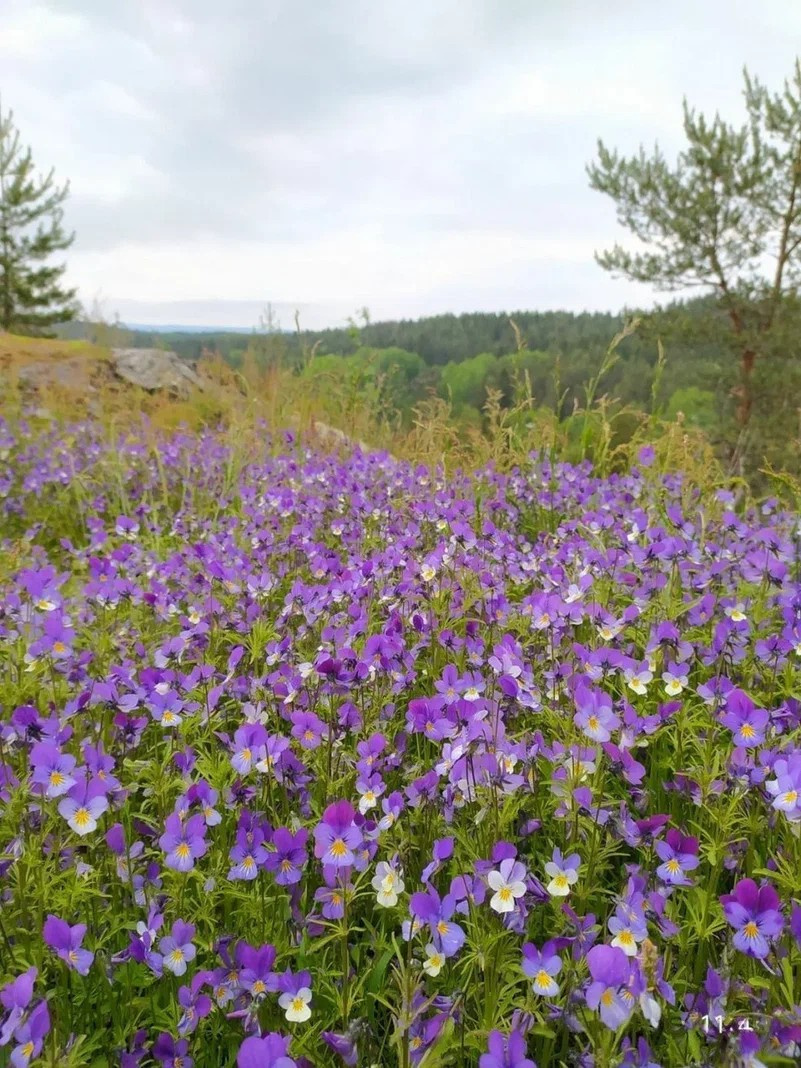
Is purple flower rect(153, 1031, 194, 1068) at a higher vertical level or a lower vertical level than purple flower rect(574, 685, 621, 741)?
lower

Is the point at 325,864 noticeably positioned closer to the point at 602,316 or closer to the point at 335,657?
the point at 335,657

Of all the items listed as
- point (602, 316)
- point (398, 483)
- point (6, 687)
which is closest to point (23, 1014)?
point (6, 687)

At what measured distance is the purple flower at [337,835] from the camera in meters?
1.46

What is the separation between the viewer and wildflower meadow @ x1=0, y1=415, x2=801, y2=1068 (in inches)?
54.5

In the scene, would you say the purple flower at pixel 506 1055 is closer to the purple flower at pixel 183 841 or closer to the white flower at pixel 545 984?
the white flower at pixel 545 984

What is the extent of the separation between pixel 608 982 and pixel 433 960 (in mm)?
398

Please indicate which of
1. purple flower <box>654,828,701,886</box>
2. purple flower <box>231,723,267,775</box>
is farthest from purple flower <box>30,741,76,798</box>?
purple flower <box>654,828,701,886</box>

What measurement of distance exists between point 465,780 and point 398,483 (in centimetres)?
332

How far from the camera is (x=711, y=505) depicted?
3828 millimetres

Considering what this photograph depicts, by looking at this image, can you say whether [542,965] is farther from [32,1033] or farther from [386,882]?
[32,1033]

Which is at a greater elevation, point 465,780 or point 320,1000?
point 465,780

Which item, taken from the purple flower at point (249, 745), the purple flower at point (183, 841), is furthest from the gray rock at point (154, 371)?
the purple flower at point (183, 841)

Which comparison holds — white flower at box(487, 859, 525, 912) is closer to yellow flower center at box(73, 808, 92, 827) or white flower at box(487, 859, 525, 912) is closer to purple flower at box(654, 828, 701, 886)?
purple flower at box(654, 828, 701, 886)

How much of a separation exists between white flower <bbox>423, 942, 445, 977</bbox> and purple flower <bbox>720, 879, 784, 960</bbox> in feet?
1.73
